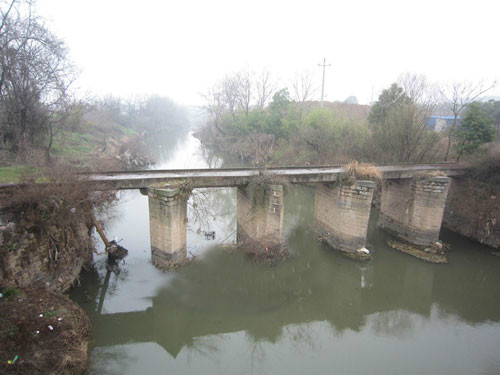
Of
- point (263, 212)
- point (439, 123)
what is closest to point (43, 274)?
point (263, 212)

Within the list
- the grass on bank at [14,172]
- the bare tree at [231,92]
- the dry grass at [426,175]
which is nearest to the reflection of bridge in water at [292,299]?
the dry grass at [426,175]

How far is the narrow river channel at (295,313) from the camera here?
6.93m

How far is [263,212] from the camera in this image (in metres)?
10.5

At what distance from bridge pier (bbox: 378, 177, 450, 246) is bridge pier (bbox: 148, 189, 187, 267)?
30.9 feet

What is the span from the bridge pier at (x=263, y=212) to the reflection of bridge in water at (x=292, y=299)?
118 cm

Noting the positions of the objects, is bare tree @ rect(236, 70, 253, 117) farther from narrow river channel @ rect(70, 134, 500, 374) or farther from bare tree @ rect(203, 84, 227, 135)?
narrow river channel @ rect(70, 134, 500, 374)

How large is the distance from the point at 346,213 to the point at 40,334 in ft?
31.9

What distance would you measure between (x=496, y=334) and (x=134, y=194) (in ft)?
58.3

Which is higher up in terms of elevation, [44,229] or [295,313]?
[44,229]

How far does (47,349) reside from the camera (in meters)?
5.71

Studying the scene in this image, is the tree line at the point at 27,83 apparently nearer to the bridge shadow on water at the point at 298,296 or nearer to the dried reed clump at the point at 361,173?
the bridge shadow on water at the point at 298,296

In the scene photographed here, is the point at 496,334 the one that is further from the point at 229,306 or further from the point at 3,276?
the point at 3,276

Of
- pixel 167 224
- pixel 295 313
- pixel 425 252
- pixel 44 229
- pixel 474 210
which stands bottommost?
pixel 295 313

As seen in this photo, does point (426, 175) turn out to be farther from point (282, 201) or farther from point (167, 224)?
point (167, 224)
